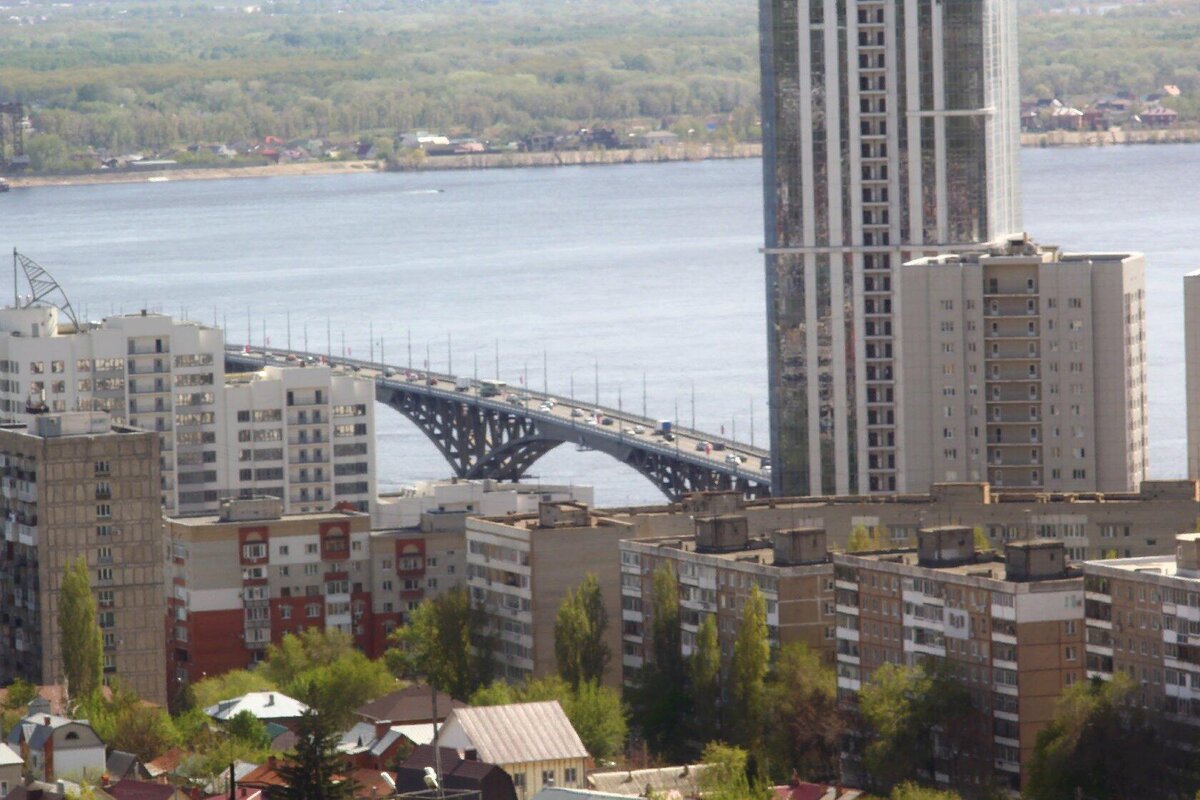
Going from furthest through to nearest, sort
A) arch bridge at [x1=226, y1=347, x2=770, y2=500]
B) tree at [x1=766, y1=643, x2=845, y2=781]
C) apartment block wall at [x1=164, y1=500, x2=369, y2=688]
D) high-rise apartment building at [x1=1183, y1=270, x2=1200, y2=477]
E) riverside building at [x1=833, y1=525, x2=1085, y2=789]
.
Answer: arch bridge at [x1=226, y1=347, x2=770, y2=500], high-rise apartment building at [x1=1183, y1=270, x2=1200, y2=477], apartment block wall at [x1=164, y1=500, x2=369, y2=688], tree at [x1=766, y1=643, x2=845, y2=781], riverside building at [x1=833, y1=525, x2=1085, y2=789]

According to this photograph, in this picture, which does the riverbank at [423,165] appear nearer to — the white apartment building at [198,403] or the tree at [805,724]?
the white apartment building at [198,403]

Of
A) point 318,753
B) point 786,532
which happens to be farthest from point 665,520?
point 318,753

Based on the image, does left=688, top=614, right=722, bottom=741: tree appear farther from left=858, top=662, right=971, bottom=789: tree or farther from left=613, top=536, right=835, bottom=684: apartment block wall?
left=858, top=662, right=971, bottom=789: tree

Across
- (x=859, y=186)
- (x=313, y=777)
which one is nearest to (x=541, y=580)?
(x=859, y=186)

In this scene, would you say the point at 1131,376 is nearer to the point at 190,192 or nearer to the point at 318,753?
the point at 318,753

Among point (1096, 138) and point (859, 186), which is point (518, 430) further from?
point (1096, 138)

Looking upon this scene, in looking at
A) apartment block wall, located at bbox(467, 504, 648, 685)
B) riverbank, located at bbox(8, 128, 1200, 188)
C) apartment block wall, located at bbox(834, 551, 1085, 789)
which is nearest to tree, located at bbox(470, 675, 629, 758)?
apartment block wall, located at bbox(467, 504, 648, 685)
